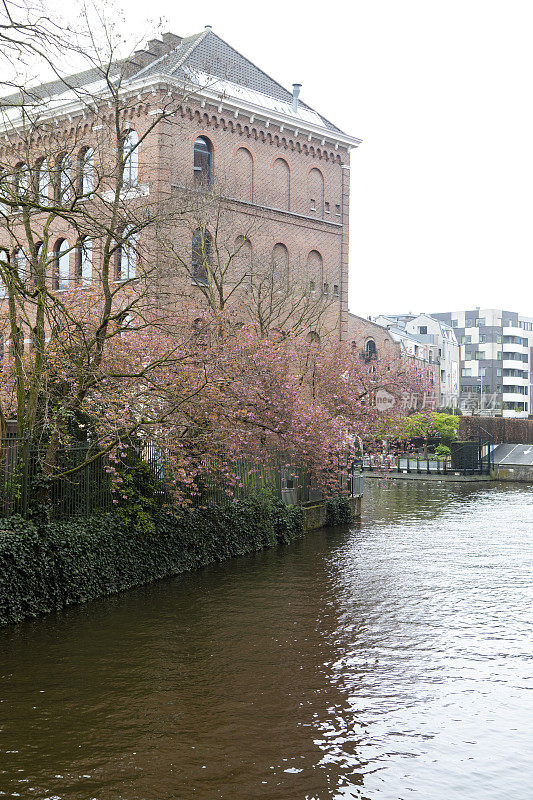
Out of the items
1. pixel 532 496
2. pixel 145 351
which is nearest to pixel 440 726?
pixel 145 351

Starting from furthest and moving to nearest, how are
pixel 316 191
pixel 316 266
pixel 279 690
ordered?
pixel 316 191 < pixel 316 266 < pixel 279 690

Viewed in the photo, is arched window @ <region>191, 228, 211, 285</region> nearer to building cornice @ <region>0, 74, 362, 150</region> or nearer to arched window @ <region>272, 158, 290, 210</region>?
building cornice @ <region>0, 74, 362, 150</region>

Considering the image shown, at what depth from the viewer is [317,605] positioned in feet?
52.6

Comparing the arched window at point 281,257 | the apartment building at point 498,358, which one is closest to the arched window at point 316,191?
the arched window at point 281,257

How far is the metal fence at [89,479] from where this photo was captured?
15000 mm

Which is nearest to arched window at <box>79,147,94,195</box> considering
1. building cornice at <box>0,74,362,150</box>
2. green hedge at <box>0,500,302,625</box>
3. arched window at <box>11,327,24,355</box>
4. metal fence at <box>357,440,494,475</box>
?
arched window at <box>11,327,24,355</box>

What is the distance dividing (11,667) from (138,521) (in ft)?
18.3

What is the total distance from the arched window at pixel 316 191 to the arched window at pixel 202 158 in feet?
21.6

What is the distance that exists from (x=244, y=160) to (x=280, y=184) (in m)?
2.46

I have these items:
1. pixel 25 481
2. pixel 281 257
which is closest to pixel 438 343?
pixel 281 257

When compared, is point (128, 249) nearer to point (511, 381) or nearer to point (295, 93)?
point (295, 93)

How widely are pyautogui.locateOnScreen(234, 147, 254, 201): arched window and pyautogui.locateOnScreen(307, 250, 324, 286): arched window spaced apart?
14.9 feet

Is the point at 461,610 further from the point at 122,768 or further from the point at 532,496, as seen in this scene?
the point at 532,496

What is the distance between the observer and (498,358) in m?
128
